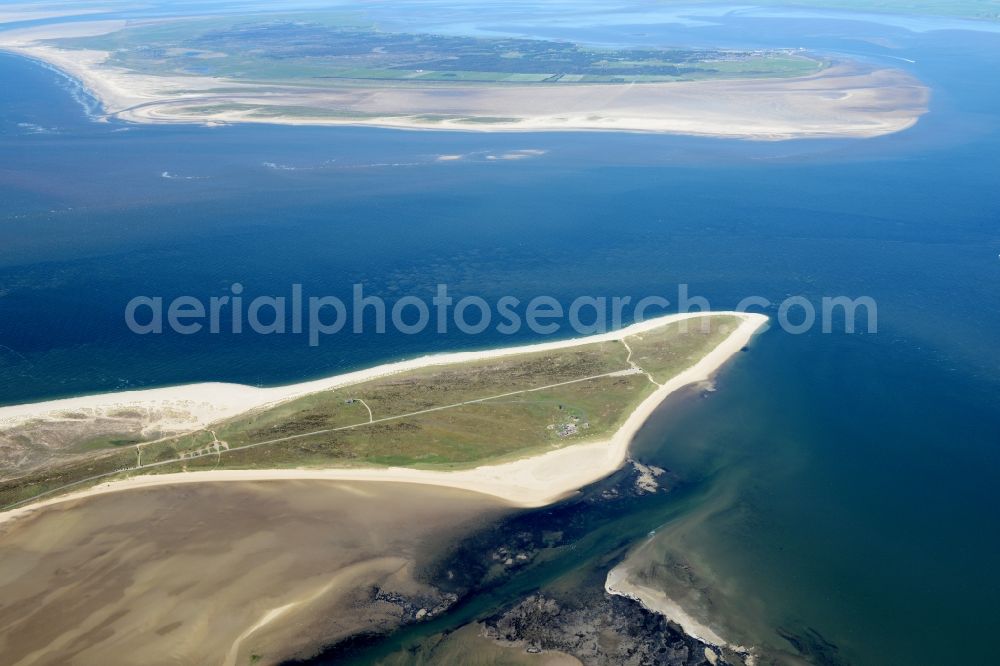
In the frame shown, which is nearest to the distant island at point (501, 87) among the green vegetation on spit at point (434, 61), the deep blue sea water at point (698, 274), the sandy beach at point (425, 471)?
the green vegetation on spit at point (434, 61)

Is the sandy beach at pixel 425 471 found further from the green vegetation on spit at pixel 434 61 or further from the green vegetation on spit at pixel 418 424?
the green vegetation on spit at pixel 434 61

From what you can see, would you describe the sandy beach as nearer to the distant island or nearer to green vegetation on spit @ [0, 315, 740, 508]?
green vegetation on spit @ [0, 315, 740, 508]

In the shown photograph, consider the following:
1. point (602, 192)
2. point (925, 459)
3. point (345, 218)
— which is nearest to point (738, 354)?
point (925, 459)

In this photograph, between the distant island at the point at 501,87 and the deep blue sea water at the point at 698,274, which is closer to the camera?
the deep blue sea water at the point at 698,274

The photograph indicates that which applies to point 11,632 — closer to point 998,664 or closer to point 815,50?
point 998,664

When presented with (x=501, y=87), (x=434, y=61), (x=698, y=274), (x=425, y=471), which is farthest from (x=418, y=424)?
(x=434, y=61)
